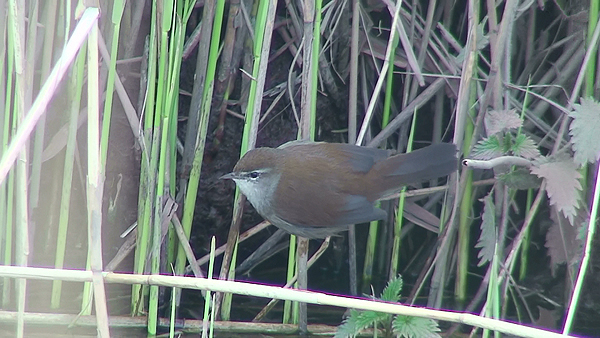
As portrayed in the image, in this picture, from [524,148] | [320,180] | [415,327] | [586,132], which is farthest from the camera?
[320,180]

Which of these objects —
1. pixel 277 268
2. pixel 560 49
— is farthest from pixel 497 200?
pixel 277 268

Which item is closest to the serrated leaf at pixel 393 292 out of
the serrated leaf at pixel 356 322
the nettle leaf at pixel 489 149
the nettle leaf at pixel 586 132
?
the serrated leaf at pixel 356 322

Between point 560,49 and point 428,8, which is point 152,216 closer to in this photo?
point 428,8

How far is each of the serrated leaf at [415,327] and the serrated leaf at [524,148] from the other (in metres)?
0.76

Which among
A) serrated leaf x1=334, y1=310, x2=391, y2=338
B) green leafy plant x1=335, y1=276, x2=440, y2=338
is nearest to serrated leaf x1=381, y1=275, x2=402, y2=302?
green leafy plant x1=335, y1=276, x2=440, y2=338

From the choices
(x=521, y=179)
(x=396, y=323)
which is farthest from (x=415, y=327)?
(x=521, y=179)

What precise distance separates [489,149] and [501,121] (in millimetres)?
121

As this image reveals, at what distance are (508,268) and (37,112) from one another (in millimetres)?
1949

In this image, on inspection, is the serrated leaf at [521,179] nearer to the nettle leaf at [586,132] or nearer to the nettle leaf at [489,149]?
the nettle leaf at [489,149]

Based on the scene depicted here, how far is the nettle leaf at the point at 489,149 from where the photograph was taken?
9.46ft

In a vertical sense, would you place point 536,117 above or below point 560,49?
below

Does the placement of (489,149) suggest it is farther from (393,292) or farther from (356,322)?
(356,322)

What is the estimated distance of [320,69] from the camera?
348 centimetres

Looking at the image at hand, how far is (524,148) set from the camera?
9.32 feet
